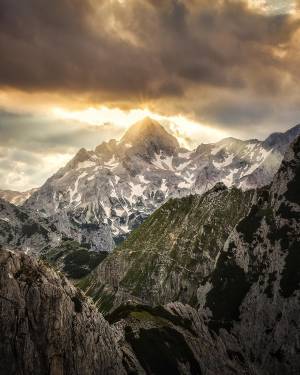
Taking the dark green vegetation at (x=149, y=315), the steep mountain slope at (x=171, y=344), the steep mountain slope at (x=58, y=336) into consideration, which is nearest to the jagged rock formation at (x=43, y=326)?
the steep mountain slope at (x=58, y=336)

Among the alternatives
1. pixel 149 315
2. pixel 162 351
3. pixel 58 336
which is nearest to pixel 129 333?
pixel 162 351

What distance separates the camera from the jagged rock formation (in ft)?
283

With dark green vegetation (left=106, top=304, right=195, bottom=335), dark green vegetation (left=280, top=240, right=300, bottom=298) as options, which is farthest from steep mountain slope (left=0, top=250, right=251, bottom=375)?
dark green vegetation (left=280, top=240, right=300, bottom=298)

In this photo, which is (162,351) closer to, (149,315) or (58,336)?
(149,315)

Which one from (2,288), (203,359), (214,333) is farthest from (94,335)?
(214,333)

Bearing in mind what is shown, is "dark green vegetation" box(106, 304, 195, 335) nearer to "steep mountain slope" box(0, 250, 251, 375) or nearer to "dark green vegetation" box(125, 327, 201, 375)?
"dark green vegetation" box(125, 327, 201, 375)

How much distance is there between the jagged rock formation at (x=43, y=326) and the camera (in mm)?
86250

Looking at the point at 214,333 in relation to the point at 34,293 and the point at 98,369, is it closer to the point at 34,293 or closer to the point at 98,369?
the point at 98,369

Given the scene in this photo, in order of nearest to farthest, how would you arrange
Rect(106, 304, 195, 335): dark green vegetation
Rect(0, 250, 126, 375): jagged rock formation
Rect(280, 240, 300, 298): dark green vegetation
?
Rect(0, 250, 126, 375): jagged rock formation → Rect(106, 304, 195, 335): dark green vegetation → Rect(280, 240, 300, 298): dark green vegetation

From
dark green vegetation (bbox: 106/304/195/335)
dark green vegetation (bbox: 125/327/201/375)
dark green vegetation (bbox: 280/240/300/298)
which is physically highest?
dark green vegetation (bbox: 280/240/300/298)

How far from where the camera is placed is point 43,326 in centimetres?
9200

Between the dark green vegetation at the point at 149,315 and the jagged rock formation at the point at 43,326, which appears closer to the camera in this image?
the jagged rock formation at the point at 43,326

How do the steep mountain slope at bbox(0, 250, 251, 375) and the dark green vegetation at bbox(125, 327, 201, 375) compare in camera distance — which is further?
the dark green vegetation at bbox(125, 327, 201, 375)

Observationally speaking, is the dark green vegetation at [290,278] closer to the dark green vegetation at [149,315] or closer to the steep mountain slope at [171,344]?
the steep mountain slope at [171,344]
